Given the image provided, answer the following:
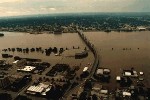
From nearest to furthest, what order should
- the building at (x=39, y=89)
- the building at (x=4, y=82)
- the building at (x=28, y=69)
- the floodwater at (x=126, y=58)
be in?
the building at (x=39, y=89) < the building at (x=4, y=82) < the building at (x=28, y=69) < the floodwater at (x=126, y=58)

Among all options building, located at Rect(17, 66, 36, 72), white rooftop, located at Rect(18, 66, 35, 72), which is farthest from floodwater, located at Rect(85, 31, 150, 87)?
white rooftop, located at Rect(18, 66, 35, 72)

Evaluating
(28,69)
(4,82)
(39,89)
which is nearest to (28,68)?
(28,69)

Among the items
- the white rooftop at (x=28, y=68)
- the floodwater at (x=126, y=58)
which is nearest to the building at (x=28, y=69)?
the white rooftop at (x=28, y=68)

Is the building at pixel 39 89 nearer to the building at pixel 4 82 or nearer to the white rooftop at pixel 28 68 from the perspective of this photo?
the building at pixel 4 82

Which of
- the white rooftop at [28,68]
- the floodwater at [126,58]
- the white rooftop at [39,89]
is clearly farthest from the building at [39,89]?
the floodwater at [126,58]

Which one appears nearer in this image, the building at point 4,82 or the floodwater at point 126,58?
the building at point 4,82

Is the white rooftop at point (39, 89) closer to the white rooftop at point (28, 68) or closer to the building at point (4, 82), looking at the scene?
the building at point (4, 82)

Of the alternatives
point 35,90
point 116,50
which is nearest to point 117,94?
point 35,90

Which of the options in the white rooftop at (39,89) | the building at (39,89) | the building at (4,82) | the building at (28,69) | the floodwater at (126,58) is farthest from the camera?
the floodwater at (126,58)

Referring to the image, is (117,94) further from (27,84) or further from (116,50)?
(116,50)

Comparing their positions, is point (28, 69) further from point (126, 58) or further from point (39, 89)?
point (126, 58)

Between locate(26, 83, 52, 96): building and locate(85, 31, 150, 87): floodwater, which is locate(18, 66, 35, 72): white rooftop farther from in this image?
locate(85, 31, 150, 87): floodwater

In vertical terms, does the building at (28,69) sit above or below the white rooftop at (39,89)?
above
